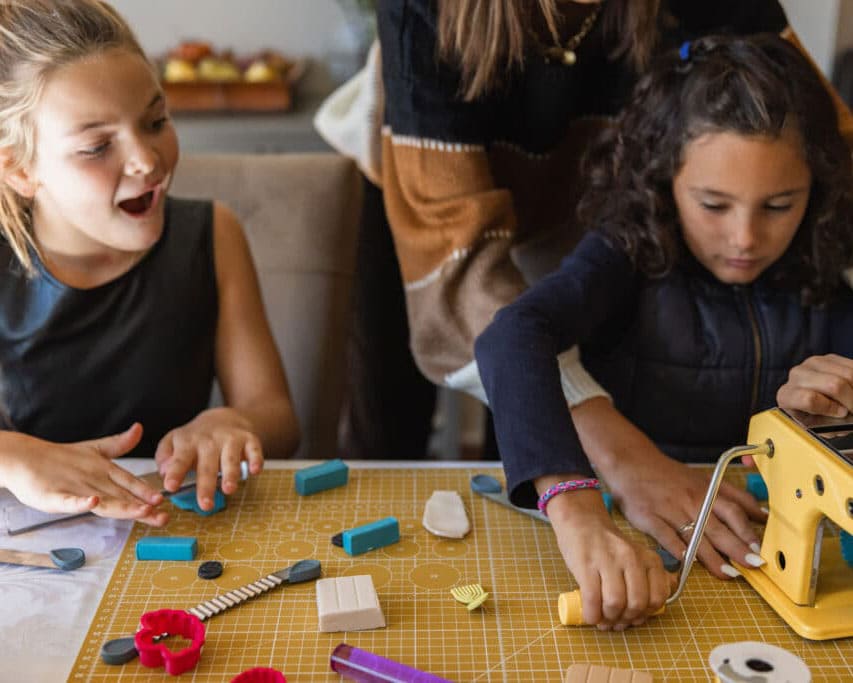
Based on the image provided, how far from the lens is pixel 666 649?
739mm

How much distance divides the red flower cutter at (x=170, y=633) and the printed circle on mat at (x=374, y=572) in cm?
14

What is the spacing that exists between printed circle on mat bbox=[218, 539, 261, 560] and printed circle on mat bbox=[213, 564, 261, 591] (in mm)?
15

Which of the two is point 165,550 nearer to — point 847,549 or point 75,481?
point 75,481

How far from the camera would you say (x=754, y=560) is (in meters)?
0.83

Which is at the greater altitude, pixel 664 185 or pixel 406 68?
pixel 406 68

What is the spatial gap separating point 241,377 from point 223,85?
47.1 inches

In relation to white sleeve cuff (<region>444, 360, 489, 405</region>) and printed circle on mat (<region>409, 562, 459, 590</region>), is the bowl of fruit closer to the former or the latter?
white sleeve cuff (<region>444, 360, 489, 405</region>)

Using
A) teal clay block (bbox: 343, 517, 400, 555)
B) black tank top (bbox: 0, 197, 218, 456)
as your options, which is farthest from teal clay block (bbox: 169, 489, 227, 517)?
black tank top (bbox: 0, 197, 218, 456)

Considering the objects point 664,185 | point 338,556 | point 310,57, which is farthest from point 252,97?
point 338,556

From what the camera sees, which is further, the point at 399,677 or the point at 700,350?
the point at 700,350

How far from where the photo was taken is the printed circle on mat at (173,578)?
815mm

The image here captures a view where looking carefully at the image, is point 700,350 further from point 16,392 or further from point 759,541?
point 16,392

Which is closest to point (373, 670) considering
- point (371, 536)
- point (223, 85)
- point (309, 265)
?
point (371, 536)

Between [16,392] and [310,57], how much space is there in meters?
1.51
